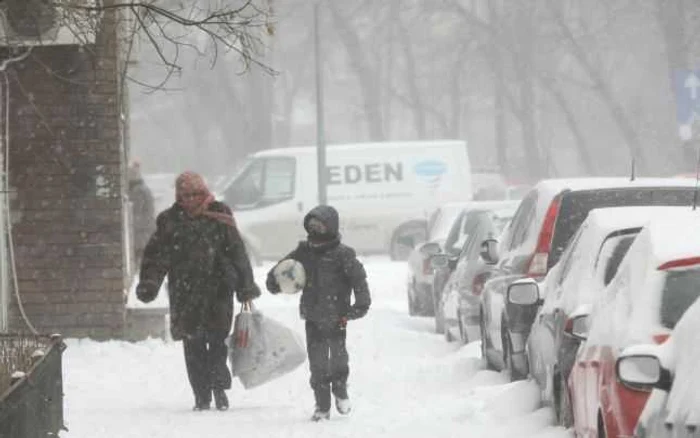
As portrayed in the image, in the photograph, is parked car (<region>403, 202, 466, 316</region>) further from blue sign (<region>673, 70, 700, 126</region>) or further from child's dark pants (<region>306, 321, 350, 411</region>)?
child's dark pants (<region>306, 321, 350, 411</region>)

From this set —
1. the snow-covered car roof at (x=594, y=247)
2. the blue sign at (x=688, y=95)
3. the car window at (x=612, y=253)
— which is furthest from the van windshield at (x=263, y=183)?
the car window at (x=612, y=253)

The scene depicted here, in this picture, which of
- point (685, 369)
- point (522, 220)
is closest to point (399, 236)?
point (522, 220)

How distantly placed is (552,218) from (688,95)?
30.5ft

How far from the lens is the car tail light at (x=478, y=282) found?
15984 millimetres

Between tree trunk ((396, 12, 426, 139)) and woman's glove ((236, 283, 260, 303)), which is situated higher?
tree trunk ((396, 12, 426, 139))

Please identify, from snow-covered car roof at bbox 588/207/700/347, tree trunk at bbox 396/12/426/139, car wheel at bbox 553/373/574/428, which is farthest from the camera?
tree trunk at bbox 396/12/426/139

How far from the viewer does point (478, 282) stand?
52.9 feet

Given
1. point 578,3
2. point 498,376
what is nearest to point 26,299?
point 498,376

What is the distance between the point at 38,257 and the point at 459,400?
598 cm

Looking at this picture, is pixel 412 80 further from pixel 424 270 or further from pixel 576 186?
pixel 576 186

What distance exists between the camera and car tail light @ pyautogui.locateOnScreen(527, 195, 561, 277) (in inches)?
508

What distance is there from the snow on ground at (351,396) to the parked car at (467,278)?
25 centimetres

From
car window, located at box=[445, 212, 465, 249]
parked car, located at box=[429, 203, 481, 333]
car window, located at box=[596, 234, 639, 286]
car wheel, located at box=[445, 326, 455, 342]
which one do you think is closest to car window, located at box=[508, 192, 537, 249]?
car window, located at box=[596, 234, 639, 286]

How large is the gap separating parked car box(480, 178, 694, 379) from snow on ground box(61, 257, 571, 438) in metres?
0.34
